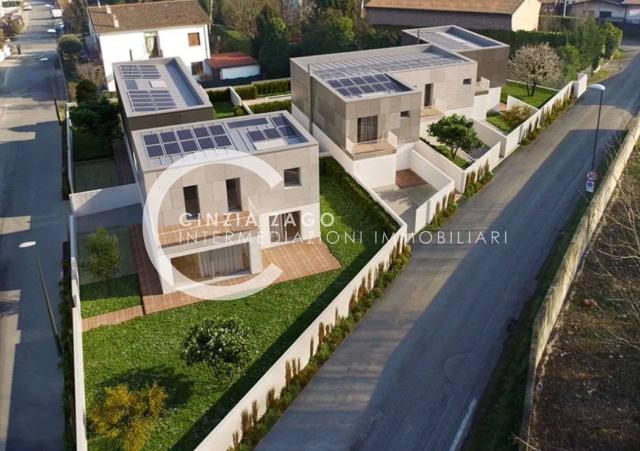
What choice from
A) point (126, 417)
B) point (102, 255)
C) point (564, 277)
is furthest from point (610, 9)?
point (126, 417)

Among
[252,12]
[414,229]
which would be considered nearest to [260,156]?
[414,229]

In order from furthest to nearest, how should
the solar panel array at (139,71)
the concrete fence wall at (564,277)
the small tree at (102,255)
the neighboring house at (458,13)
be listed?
the neighboring house at (458,13) < the solar panel array at (139,71) < the small tree at (102,255) < the concrete fence wall at (564,277)

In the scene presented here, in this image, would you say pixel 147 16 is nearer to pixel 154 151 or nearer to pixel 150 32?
pixel 150 32

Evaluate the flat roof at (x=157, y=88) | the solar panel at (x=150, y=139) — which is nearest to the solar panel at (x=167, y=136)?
the solar panel at (x=150, y=139)


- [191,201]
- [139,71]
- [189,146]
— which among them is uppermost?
[139,71]

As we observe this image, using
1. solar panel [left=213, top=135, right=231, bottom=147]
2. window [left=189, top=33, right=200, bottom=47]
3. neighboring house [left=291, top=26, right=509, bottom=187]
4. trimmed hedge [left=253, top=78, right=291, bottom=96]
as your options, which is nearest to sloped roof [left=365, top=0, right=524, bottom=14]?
neighboring house [left=291, top=26, right=509, bottom=187]

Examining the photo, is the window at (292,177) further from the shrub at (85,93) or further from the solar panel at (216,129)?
the shrub at (85,93)

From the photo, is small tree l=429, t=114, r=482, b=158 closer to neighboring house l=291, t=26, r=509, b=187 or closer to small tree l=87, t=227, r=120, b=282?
neighboring house l=291, t=26, r=509, b=187
